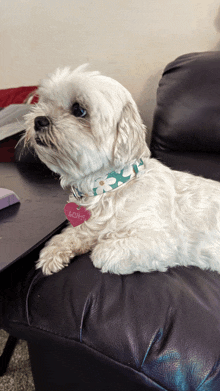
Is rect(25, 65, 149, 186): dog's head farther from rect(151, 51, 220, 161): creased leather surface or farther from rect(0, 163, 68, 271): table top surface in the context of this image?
rect(151, 51, 220, 161): creased leather surface

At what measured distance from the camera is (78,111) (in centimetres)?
77

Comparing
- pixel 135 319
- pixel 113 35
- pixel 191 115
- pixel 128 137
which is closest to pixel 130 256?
pixel 135 319

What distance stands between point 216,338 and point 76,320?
323 mm

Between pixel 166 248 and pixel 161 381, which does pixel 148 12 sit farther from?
pixel 161 381

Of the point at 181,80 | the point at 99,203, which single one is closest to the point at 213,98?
the point at 181,80

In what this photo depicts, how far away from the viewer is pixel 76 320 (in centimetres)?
63

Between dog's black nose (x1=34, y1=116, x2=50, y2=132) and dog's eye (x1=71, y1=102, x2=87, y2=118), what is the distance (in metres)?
0.08

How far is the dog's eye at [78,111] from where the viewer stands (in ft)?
2.50

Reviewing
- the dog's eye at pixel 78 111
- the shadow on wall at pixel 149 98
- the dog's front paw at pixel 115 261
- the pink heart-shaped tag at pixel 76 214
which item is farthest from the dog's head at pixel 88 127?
the shadow on wall at pixel 149 98

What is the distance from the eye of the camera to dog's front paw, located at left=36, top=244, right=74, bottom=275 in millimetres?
749

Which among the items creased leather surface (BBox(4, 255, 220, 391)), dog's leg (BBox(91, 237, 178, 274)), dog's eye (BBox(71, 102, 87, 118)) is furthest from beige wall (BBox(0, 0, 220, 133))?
creased leather surface (BBox(4, 255, 220, 391))

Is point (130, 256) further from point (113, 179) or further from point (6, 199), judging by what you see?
point (6, 199)

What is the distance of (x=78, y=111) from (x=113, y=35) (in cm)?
144

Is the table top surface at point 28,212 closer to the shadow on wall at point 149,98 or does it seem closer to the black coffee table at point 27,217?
the black coffee table at point 27,217
